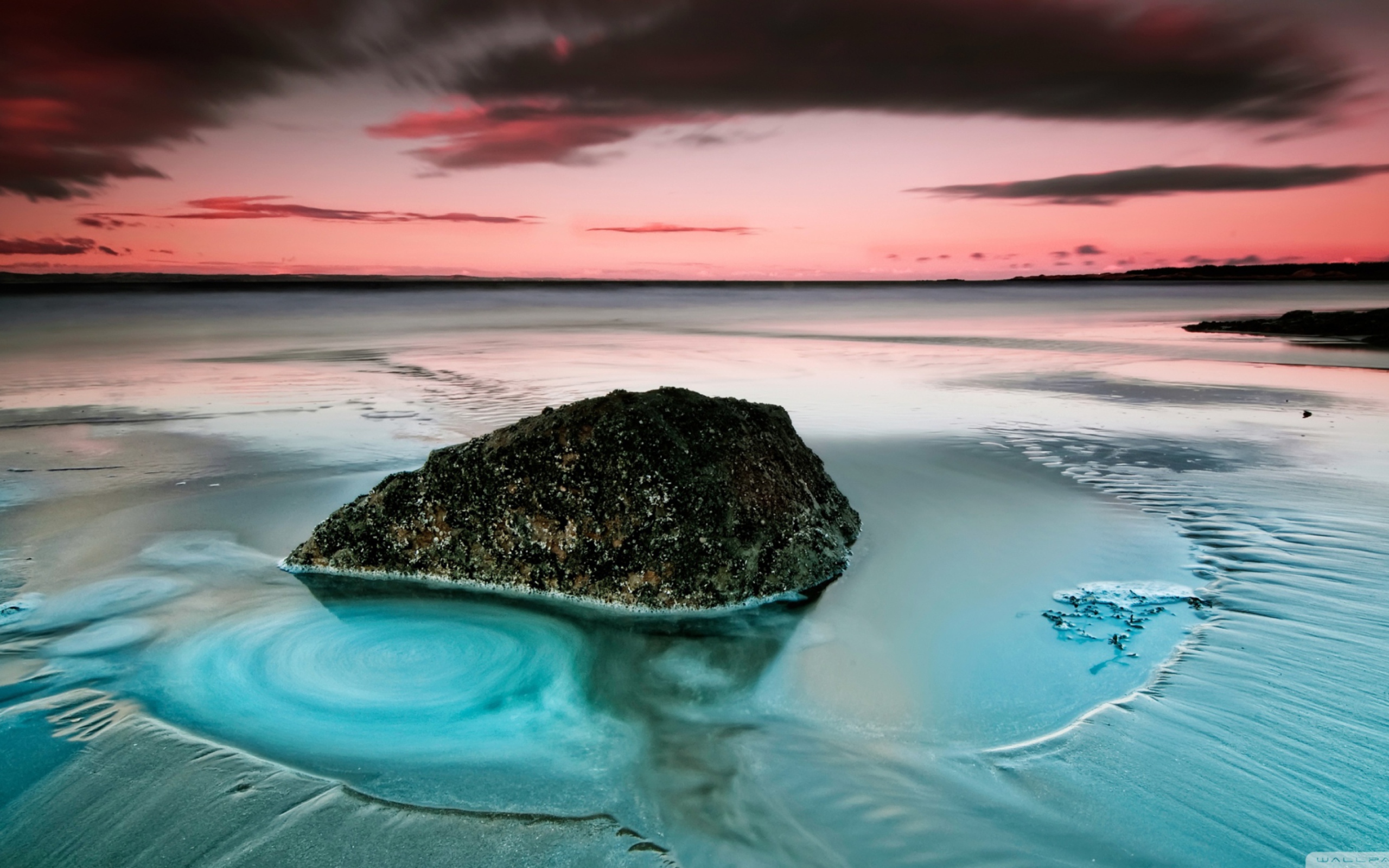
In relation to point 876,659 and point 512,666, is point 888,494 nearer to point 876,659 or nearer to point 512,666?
point 876,659

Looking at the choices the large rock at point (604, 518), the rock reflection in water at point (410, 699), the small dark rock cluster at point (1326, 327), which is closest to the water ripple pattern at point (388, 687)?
the rock reflection in water at point (410, 699)

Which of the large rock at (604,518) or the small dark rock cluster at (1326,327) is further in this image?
the small dark rock cluster at (1326,327)

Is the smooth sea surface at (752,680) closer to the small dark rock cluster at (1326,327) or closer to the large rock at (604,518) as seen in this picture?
the large rock at (604,518)

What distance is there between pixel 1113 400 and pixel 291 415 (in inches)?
386

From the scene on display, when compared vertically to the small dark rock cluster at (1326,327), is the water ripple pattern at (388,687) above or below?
below

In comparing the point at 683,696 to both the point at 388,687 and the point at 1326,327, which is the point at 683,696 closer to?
the point at 388,687

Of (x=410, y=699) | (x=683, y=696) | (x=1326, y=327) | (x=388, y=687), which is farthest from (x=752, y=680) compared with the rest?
(x=1326, y=327)

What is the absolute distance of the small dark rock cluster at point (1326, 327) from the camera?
18.0 m

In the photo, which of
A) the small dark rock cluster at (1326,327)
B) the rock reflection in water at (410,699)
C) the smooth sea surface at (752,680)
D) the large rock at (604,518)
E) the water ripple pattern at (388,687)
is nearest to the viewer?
the smooth sea surface at (752,680)

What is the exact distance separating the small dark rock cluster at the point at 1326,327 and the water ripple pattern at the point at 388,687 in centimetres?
1928

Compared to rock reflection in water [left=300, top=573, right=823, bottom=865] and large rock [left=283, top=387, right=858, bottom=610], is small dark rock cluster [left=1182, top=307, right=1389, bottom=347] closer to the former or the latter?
large rock [left=283, top=387, right=858, bottom=610]

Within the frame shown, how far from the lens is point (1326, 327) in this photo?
64.9ft

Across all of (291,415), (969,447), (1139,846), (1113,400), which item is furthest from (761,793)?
(1113,400)

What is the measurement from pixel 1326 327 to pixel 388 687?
2343 cm
